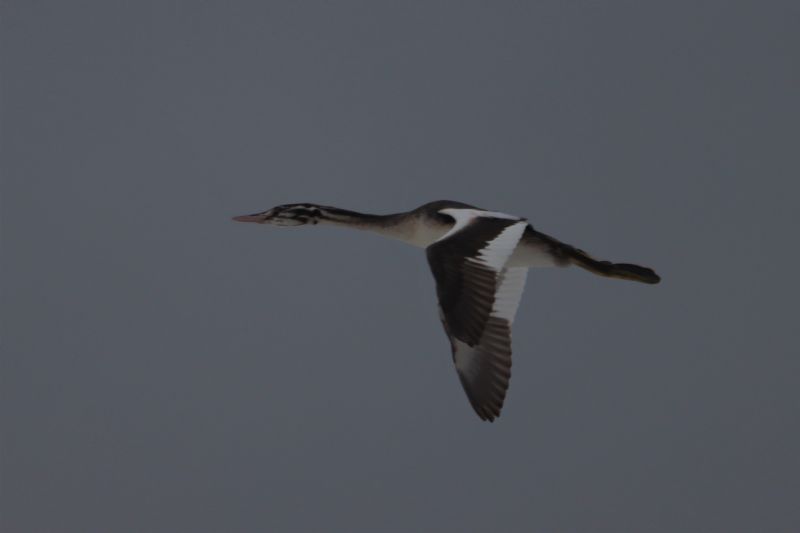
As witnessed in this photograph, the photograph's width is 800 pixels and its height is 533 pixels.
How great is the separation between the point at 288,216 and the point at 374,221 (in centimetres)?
71

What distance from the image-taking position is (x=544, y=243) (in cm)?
854

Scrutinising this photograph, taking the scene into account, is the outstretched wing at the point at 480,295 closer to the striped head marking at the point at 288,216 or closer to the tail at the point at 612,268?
the tail at the point at 612,268

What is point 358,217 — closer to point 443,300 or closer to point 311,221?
point 311,221

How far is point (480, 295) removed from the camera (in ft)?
21.9

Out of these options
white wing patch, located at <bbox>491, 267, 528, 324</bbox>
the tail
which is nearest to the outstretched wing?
white wing patch, located at <bbox>491, 267, 528, 324</bbox>

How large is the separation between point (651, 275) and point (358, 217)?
7.66 ft

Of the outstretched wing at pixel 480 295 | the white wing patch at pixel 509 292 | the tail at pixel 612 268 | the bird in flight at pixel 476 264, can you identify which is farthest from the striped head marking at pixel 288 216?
the tail at pixel 612 268

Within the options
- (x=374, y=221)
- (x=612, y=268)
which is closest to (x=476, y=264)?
(x=612, y=268)

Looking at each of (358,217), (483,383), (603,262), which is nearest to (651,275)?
(603,262)

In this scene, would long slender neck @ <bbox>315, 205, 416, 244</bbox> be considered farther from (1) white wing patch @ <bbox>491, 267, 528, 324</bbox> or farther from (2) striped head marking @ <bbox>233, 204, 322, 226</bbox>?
(1) white wing patch @ <bbox>491, 267, 528, 324</bbox>

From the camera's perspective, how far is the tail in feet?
27.7

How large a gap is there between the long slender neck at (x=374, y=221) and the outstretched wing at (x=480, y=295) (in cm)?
57

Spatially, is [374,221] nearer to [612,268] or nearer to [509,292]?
[509,292]

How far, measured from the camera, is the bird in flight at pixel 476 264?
670 centimetres
